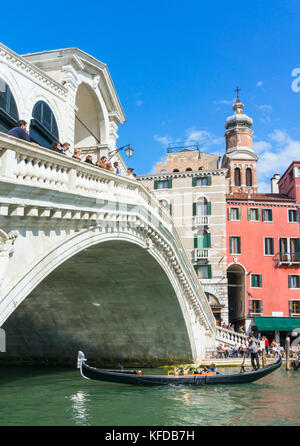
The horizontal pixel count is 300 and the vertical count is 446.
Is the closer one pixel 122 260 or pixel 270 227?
pixel 122 260

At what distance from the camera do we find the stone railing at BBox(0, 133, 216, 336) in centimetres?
580

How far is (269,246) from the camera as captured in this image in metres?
24.0

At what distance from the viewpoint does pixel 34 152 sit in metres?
6.25

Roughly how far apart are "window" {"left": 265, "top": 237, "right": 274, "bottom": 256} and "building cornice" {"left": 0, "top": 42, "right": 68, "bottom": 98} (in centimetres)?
1524

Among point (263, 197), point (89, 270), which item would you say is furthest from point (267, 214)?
→ point (89, 270)

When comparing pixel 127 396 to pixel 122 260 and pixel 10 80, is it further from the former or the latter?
pixel 10 80

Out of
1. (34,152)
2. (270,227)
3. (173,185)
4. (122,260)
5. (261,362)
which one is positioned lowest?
(261,362)

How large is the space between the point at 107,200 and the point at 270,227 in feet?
56.0

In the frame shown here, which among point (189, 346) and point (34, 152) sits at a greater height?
point (34, 152)

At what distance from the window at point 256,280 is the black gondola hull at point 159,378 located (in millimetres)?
10638

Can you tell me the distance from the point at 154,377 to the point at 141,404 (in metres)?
1.76

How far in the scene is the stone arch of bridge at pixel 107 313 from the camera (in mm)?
13172
